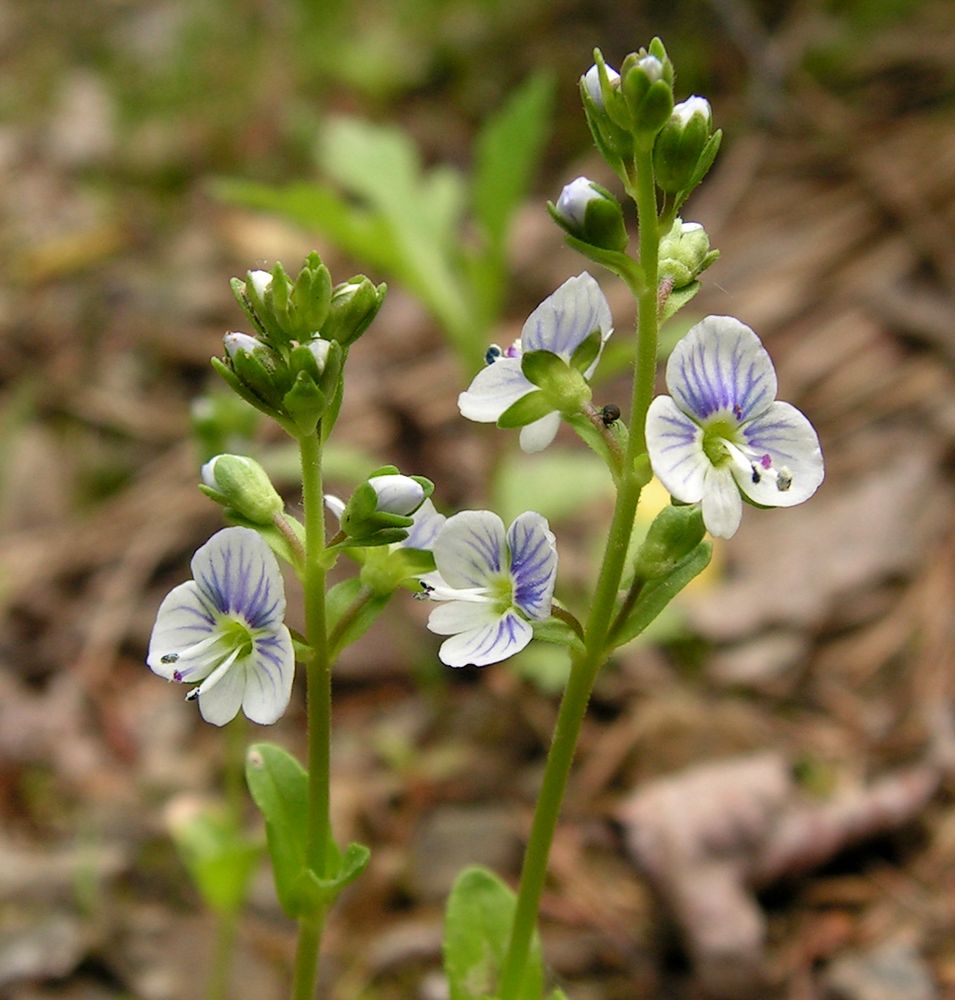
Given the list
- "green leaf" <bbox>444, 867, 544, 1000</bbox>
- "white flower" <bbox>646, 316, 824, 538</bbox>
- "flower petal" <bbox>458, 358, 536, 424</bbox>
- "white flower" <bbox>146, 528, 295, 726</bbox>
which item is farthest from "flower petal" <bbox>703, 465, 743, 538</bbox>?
"green leaf" <bbox>444, 867, 544, 1000</bbox>

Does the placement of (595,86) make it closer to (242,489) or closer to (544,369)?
(544,369)

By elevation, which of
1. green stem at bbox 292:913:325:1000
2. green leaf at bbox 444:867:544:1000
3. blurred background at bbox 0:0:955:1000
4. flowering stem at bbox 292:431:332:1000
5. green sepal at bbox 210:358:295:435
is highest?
green sepal at bbox 210:358:295:435

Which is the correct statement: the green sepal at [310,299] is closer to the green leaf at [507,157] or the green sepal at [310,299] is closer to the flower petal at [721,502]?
the flower petal at [721,502]

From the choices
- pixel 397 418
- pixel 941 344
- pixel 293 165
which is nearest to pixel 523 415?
pixel 397 418

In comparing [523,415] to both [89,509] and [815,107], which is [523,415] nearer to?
[89,509]

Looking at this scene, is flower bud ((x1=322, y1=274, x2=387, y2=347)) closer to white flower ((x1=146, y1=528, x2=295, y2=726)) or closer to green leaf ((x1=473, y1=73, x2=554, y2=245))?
white flower ((x1=146, y1=528, x2=295, y2=726))

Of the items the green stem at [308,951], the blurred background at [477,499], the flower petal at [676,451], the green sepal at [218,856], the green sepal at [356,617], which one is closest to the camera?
the flower petal at [676,451]

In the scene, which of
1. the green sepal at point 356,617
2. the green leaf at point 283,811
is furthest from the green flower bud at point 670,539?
the green leaf at point 283,811
